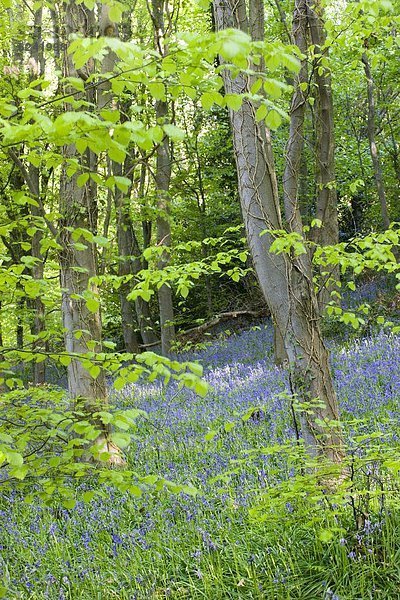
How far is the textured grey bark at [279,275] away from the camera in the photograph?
4.39m

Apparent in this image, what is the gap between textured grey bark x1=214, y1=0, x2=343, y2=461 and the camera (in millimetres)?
4395

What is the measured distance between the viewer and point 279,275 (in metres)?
4.61

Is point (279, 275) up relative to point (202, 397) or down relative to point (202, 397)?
up

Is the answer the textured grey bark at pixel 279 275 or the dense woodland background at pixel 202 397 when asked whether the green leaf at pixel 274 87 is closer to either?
the dense woodland background at pixel 202 397

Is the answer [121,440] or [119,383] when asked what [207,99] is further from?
[121,440]

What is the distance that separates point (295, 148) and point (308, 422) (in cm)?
215

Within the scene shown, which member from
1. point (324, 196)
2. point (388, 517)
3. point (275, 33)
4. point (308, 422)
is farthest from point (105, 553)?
point (275, 33)

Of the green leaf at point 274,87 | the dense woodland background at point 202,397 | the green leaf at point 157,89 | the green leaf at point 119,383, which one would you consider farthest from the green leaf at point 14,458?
the green leaf at point 274,87

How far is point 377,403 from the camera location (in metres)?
6.23

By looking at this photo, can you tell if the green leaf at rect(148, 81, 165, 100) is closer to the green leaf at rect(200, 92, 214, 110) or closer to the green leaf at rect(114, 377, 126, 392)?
the green leaf at rect(200, 92, 214, 110)

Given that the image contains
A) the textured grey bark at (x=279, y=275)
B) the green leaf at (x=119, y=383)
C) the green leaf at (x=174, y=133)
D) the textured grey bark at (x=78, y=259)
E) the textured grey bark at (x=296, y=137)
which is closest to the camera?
the green leaf at (x=174, y=133)

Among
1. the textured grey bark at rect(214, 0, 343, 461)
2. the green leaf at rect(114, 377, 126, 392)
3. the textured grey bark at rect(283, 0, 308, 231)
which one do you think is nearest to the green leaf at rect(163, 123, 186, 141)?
the green leaf at rect(114, 377, 126, 392)

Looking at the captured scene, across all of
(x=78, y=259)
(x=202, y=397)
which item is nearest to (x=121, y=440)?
(x=202, y=397)

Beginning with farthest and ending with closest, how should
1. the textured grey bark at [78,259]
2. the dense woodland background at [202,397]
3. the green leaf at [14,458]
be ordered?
the textured grey bark at [78,259] < the dense woodland background at [202,397] < the green leaf at [14,458]
